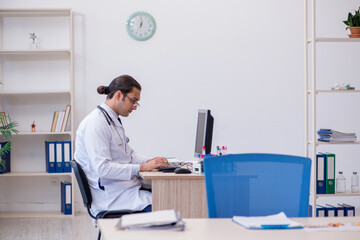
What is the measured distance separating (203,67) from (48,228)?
2.30 meters

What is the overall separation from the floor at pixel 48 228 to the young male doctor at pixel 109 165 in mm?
1378

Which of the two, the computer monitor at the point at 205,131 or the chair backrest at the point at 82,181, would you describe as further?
the computer monitor at the point at 205,131

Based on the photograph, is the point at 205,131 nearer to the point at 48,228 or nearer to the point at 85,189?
the point at 85,189

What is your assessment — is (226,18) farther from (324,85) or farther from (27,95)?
(27,95)

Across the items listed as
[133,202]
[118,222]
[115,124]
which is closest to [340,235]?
[118,222]

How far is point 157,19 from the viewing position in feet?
17.7

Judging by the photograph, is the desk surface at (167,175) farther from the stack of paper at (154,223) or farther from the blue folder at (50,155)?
the blue folder at (50,155)

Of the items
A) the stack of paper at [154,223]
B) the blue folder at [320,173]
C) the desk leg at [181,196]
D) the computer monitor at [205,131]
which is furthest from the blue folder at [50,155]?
the stack of paper at [154,223]

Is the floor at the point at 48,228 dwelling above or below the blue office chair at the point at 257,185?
below

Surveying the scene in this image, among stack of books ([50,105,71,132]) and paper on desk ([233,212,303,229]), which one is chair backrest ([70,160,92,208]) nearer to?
paper on desk ([233,212,303,229])

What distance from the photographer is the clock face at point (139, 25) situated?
17.5 feet

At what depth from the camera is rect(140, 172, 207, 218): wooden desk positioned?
9.95ft

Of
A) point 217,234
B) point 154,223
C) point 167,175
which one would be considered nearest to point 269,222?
point 217,234

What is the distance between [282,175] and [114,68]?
3588 mm
